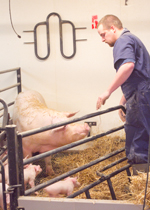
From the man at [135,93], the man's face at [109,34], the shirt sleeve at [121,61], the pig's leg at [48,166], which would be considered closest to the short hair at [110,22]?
the man's face at [109,34]

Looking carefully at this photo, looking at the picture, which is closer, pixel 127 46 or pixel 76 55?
pixel 127 46

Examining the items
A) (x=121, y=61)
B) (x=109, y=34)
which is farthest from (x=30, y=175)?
(x=109, y=34)

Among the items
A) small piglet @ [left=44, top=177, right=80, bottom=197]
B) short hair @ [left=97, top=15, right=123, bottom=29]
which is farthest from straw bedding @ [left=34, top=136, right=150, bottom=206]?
short hair @ [left=97, top=15, right=123, bottom=29]

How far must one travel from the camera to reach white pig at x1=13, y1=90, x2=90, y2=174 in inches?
122

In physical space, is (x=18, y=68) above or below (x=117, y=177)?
above

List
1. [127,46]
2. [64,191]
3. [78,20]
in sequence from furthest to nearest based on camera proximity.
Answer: [78,20], [64,191], [127,46]

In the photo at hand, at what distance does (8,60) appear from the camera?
443cm

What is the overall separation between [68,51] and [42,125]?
5.13 ft

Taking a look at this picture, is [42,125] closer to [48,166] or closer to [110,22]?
[48,166]

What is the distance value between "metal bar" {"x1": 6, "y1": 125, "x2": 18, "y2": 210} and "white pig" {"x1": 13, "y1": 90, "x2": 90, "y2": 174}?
1.29 meters

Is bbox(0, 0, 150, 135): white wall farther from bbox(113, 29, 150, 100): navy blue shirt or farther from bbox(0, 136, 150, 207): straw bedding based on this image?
bbox(113, 29, 150, 100): navy blue shirt

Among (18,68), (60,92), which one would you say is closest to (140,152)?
(60,92)

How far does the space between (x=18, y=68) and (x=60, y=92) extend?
73 cm

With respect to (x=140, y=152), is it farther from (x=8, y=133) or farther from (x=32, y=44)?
(x=32, y=44)
